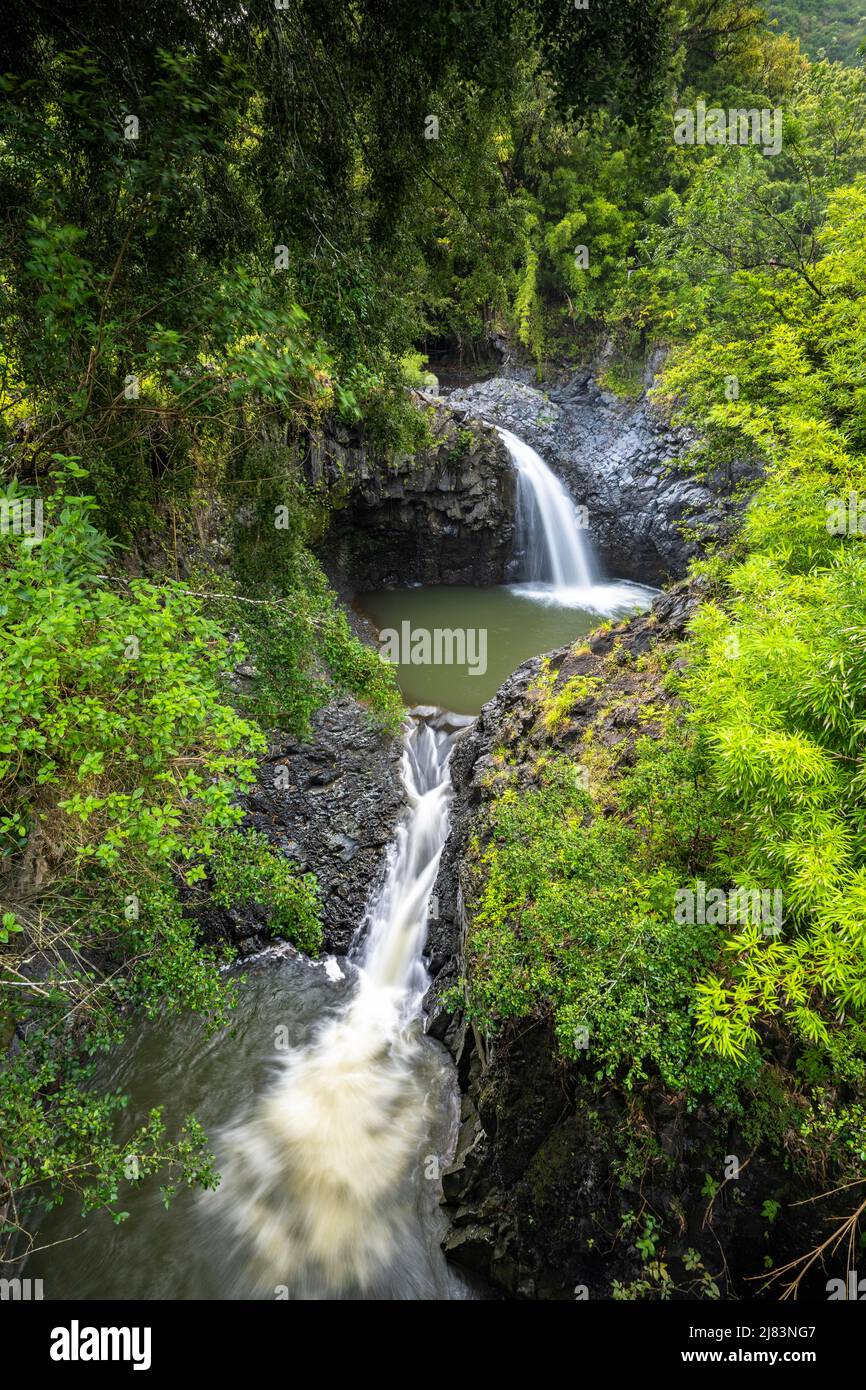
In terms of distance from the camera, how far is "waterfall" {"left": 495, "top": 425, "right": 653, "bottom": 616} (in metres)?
19.6

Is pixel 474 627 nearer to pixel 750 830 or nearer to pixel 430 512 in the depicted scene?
pixel 430 512

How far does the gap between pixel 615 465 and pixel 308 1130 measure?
19.7 metres

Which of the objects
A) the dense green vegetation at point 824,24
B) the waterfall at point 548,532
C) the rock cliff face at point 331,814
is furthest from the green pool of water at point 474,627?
the dense green vegetation at point 824,24

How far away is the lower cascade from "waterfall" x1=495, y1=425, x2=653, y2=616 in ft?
43.5

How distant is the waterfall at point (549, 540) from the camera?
19625 mm

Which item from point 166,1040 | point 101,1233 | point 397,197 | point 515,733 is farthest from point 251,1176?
point 397,197

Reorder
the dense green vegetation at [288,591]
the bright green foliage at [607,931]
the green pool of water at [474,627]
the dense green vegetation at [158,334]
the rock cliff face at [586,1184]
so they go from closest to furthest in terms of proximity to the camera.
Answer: the dense green vegetation at [288,591] → the dense green vegetation at [158,334] → the bright green foliage at [607,931] → the rock cliff face at [586,1184] → the green pool of water at [474,627]

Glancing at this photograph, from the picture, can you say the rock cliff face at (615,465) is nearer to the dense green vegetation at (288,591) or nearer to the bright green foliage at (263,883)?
the dense green vegetation at (288,591)

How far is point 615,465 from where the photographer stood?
778 inches

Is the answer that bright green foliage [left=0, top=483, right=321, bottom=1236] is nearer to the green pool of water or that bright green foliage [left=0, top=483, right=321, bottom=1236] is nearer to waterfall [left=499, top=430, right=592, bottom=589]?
the green pool of water

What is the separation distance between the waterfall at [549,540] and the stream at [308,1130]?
11.5 meters

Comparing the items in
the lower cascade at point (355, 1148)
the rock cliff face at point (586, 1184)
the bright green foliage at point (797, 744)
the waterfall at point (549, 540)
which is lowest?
the lower cascade at point (355, 1148)

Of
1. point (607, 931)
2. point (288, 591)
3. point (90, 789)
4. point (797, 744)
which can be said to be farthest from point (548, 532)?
point (90, 789)

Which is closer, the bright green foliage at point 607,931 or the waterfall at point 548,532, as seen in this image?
the bright green foliage at point 607,931
